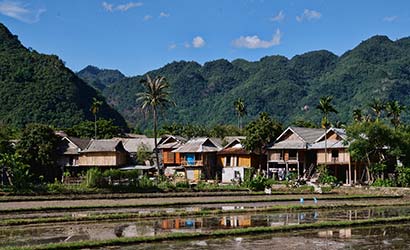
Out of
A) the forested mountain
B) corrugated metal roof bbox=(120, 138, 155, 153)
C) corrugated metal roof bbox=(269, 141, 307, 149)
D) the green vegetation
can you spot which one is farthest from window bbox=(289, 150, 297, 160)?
the forested mountain

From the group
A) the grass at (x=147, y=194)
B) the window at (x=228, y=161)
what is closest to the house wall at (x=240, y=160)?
the window at (x=228, y=161)

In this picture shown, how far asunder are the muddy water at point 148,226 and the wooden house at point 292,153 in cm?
3489

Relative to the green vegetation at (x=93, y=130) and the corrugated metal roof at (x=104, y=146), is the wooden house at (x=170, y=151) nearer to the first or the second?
the corrugated metal roof at (x=104, y=146)

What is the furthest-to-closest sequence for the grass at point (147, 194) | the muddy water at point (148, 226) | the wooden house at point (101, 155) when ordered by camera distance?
the wooden house at point (101, 155) < the grass at point (147, 194) < the muddy water at point (148, 226)

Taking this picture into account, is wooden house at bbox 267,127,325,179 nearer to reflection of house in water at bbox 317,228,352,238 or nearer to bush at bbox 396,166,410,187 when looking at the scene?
bush at bbox 396,166,410,187

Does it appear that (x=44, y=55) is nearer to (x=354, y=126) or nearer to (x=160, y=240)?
(x=354, y=126)

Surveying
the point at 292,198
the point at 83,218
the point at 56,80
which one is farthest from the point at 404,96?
the point at 83,218

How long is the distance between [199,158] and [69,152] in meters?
17.3

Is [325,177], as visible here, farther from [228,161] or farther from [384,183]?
[228,161]

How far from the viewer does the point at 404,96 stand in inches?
7830

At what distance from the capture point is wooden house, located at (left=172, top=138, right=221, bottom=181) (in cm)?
7412

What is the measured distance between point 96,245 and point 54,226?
23.9ft

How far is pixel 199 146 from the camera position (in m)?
74.4

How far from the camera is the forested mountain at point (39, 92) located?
12019cm
